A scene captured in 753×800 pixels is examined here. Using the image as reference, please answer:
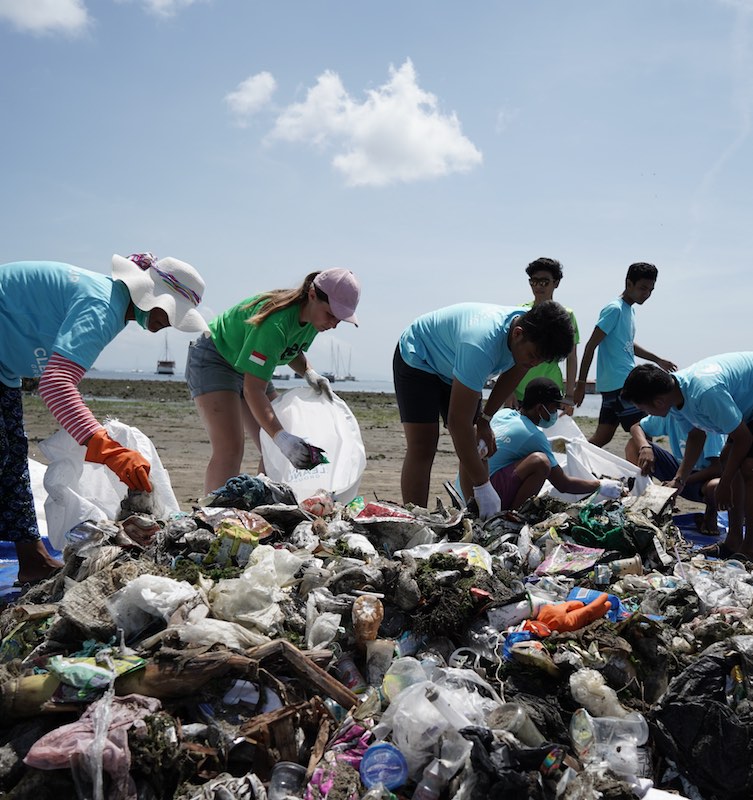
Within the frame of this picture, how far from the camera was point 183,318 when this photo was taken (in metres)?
3.06

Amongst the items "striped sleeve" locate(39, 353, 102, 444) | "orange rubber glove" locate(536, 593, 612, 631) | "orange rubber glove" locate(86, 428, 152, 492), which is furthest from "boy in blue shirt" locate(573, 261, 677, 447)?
"striped sleeve" locate(39, 353, 102, 444)

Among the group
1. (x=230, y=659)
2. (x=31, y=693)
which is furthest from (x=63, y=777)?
(x=230, y=659)

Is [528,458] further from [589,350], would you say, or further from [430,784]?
[430,784]

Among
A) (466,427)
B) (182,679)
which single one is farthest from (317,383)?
(182,679)

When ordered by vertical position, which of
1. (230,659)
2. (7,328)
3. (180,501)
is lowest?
(180,501)

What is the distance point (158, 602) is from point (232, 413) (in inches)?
71.7

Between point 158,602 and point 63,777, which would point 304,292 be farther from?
point 63,777

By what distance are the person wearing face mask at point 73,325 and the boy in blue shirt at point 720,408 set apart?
2.52m

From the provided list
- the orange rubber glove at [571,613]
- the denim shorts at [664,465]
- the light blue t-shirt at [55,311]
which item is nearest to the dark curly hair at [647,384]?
the denim shorts at [664,465]

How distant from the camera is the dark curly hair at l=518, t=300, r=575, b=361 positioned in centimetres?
310

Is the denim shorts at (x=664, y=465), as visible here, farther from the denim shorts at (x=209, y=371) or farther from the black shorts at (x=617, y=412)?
the denim shorts at (x=209, y=371)

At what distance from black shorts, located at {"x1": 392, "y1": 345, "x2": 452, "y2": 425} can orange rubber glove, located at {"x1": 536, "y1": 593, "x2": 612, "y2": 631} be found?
1.72 meters

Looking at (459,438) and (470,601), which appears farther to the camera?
(459,438)

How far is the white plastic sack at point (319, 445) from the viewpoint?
4332mm
